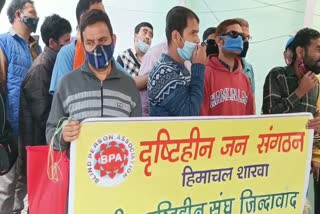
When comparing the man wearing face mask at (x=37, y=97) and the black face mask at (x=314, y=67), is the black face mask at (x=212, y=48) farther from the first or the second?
the man wearing face mask at (x=37, y=97)

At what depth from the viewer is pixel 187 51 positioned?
6.52ft

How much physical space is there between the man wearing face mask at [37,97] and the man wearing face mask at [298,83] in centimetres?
126

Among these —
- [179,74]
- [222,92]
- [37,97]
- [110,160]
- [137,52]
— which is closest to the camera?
[110,160]

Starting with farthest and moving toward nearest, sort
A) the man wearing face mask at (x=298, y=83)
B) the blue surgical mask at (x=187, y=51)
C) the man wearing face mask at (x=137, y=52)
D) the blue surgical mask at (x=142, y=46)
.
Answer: the blue surgical mask at (x=142, y=46)
the man wearing face mask at (x=137, y=52)
the man wearing face mask at (x=298, y=83)
the blue surgical mask at (x=187, y=51)

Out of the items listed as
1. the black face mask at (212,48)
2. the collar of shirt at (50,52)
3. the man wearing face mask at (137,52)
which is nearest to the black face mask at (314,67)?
the black face mask at (212,48)

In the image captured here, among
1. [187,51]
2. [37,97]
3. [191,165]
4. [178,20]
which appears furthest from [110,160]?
[37,97]

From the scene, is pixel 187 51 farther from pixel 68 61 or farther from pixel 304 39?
pixel 304 39

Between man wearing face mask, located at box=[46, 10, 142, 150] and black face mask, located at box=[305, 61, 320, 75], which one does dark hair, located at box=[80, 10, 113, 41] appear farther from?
black face mask, located at box=[305, 61, 320, 75]

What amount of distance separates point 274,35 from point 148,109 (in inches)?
94.5

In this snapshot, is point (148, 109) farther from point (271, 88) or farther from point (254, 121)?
point (271, 88)

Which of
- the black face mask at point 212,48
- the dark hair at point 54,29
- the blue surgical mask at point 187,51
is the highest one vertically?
the dark hair at point 54,29

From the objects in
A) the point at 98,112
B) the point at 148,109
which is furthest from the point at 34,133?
the point at 98,112

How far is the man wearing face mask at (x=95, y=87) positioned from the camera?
1693 millimetres

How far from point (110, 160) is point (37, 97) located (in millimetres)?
948
